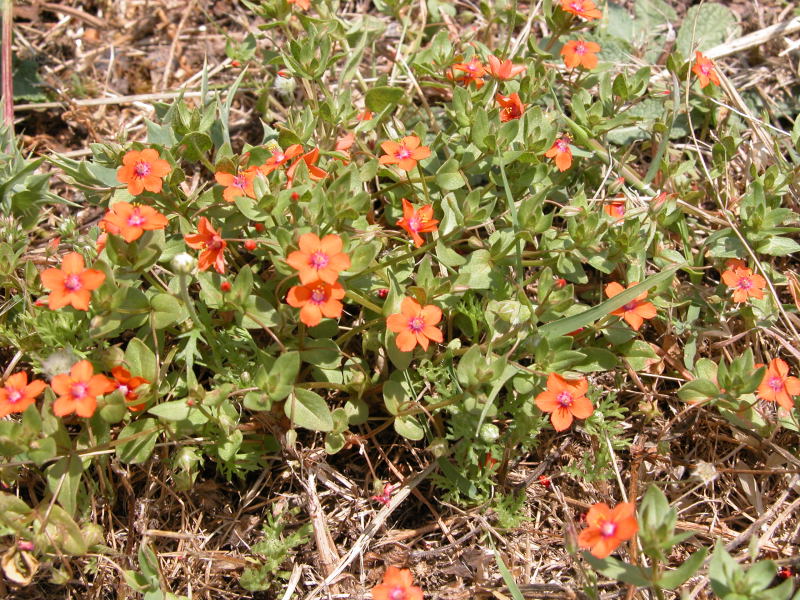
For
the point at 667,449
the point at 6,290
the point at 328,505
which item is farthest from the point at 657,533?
the point at 6,290

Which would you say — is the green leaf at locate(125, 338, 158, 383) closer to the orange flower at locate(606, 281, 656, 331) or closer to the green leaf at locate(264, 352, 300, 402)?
the green leaf at locate(264, 352, 300, 402)

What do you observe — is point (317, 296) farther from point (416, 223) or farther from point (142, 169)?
point (142, 169)

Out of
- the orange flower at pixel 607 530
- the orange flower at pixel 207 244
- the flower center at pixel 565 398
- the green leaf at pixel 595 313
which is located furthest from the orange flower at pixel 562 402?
the orange flower at pixel 207 244

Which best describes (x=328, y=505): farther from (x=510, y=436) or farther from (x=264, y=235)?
(x=264, y=235)

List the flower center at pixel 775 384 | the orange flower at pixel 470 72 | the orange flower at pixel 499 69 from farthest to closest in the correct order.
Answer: the orange flower at pixel 470 72
the orange flower at pixel 499 69
the flower center at pixel 775 384

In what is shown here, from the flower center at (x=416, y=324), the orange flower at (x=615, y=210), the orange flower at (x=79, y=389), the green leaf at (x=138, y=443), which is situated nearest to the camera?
the orange flower at (x=79, y=389)

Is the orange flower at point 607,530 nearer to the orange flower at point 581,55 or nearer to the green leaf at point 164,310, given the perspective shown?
the green leaf at point 164,310
